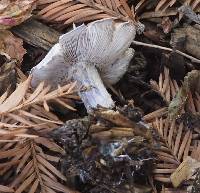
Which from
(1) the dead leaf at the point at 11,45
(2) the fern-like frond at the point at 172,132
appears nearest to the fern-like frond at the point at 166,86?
(2) the fern-like frond at the point at 172,132

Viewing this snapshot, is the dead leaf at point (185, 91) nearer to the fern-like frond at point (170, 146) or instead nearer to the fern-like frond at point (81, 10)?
the fern-like frond at point (170, 146)

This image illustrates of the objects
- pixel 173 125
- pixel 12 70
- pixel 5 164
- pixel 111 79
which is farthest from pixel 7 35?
pixel 173 125

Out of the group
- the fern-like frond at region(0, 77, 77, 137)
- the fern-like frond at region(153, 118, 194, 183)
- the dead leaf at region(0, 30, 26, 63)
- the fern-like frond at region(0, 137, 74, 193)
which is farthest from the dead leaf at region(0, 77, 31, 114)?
the fern-like frond at region(153, 118, 194, 183)

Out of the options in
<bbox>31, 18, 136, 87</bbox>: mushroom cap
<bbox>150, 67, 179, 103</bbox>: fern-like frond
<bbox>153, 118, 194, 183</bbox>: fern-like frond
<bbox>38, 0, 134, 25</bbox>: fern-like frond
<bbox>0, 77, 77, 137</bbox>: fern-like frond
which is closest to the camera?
<bbox>0, 77, 77, 137</bbox>: fern-like frond

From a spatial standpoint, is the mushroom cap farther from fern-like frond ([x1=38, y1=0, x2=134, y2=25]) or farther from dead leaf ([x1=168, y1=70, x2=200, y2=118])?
dead leaf ([x1=168, y1=70, x2=200, y2=118])

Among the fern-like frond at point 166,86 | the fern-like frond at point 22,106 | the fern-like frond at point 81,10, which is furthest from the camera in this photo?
the fern-like frond at point 81,10

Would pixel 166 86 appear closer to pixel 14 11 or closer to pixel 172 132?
pixel 172 132
